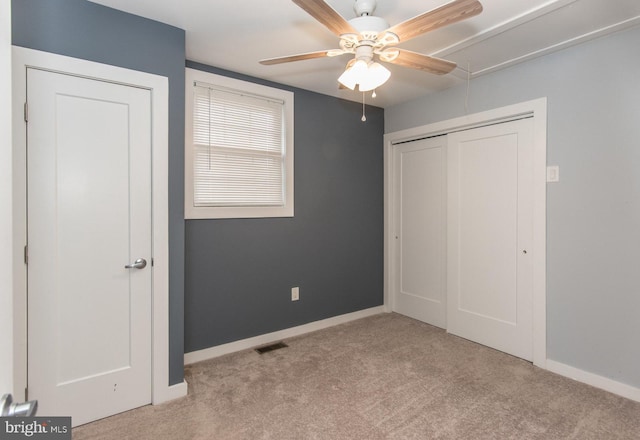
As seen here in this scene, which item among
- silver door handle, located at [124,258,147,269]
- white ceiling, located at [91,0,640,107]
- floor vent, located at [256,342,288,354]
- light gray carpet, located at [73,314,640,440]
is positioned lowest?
light gray carpet, located at [73,314,640,440]

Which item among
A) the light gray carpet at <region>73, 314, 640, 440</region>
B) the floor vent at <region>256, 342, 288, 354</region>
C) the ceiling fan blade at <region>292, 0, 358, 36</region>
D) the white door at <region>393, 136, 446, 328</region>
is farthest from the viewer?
the white door at <region>393, 136, 446, 328</region>

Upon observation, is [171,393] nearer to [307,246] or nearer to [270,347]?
[270,347]

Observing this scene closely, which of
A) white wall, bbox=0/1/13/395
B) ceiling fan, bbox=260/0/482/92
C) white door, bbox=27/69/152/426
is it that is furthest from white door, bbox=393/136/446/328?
white wall, bbox=0/1/13/395

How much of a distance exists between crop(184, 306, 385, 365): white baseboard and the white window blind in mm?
1285

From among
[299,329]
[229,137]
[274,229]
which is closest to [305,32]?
[229,137]

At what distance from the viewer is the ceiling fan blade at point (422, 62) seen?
202cm

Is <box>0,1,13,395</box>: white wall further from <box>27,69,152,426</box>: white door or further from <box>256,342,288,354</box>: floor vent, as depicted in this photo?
<box>256,342,288,354</box>: floor vent

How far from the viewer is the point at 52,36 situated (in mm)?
1957

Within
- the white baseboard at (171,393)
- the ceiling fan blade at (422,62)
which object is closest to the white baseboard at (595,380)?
the ceiling fan blade at (422,62)

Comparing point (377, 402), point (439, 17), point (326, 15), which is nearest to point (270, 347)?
point (377, 402)

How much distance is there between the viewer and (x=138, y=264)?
7.31 feet

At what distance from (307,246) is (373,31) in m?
2.26

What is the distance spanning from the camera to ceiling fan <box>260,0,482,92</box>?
1534mm

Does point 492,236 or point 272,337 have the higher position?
point 492,236
